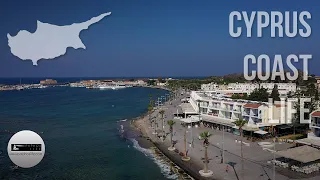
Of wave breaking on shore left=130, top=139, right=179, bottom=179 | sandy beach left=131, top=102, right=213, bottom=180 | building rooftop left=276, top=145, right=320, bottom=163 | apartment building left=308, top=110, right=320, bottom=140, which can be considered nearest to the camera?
building rooftop left=276, top=145, right=320, bottom=163

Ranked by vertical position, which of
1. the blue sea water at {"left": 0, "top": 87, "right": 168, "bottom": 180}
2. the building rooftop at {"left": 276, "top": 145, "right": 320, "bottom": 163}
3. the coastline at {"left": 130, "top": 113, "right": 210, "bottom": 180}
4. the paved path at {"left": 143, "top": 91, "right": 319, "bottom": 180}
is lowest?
the blue sea water at {"left": 0, "top": 87, "right": 168, "bottom": 180}

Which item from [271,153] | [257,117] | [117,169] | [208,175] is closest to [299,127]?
[257,117]


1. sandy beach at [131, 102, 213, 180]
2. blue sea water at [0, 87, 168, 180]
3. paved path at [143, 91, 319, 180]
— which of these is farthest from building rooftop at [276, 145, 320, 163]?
blue sea water at [0, 87, 168, 180]

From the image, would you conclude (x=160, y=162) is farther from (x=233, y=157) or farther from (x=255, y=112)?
(x=255, y=112)

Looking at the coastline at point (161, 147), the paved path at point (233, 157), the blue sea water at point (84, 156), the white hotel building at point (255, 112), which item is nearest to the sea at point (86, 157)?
the blue sea water at point (84, 156)

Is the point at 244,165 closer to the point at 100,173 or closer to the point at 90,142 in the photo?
the point at 100,173

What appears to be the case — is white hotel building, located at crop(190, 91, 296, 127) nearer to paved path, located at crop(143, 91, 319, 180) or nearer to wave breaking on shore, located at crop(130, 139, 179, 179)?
paved path, located at crop(143, 91, 319, 180)
